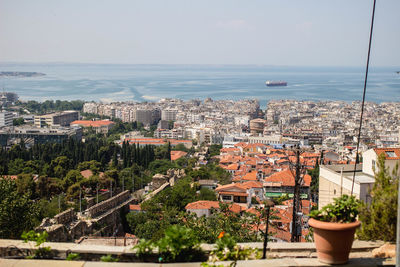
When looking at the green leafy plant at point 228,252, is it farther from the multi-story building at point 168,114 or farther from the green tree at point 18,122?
the multi-story building at point 168,114

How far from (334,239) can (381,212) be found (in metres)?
0.33

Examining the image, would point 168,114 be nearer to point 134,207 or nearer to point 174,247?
point 134,207

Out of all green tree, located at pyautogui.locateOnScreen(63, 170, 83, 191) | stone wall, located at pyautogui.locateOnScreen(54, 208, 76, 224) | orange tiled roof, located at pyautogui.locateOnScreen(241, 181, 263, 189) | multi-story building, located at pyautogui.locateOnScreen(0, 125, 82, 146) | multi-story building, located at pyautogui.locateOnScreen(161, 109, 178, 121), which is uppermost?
stone wall, located at pyautogui.locateOnScreen(54, 208, 76, 224)

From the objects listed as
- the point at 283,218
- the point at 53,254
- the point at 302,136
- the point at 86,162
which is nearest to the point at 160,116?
the point at 302,136

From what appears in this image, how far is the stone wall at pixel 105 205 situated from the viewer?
32.5ft

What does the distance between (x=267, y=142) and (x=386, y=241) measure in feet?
111

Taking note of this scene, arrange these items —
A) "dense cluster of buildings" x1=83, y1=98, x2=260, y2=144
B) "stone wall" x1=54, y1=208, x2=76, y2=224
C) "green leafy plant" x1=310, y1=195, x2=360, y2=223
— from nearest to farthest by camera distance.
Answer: "green leafy plant" x1=310, y1=195, x2=360, y2=223 < "stone wall" x1=54, y1=208, x2=76, y2=224 < "dense cluster of buildings" x1=83, y1=98, x2=260, y2=144

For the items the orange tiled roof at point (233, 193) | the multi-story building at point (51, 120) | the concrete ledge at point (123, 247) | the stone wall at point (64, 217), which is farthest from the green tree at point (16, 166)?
the multi-story building at point (51, 120)

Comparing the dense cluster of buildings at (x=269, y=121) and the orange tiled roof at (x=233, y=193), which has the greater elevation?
the orange tiled roof at (x=233, y=193)

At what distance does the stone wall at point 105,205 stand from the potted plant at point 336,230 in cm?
840

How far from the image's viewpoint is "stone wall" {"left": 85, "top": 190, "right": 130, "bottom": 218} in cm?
990

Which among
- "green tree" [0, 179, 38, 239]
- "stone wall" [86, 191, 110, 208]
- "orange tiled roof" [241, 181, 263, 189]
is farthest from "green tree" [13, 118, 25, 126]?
"green tree" [0, 179, 38, 239]

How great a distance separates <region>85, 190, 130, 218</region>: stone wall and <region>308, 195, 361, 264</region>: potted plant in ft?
27.6

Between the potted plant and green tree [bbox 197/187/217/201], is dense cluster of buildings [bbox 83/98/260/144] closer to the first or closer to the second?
green tree [bbox 197/187/217/201]
